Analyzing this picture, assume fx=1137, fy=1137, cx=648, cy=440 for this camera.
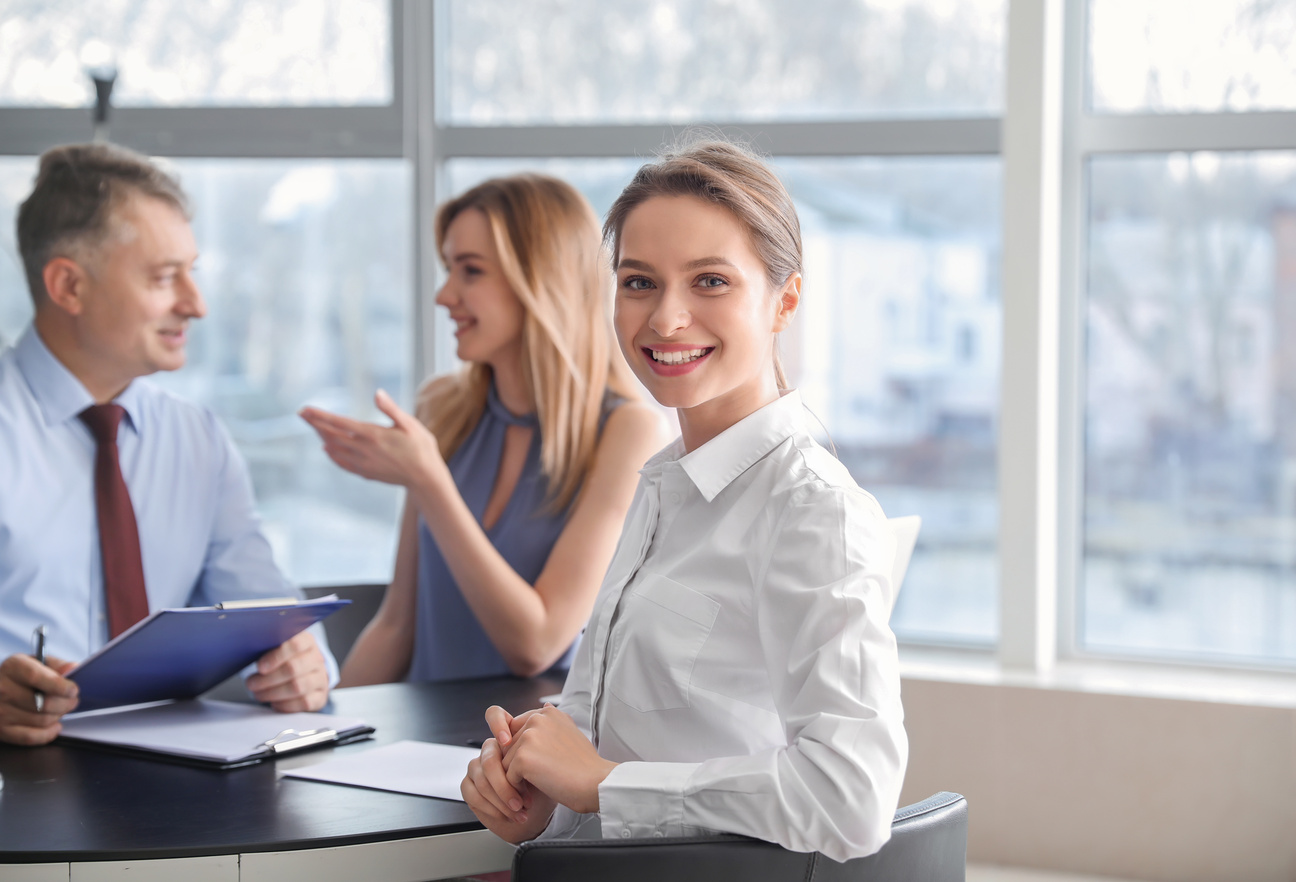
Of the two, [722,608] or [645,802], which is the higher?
[722,608]

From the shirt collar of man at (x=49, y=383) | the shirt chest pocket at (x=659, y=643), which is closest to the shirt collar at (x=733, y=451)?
the shirt chest pocket at (x=659, y=643)

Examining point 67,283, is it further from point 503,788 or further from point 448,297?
point 503,788

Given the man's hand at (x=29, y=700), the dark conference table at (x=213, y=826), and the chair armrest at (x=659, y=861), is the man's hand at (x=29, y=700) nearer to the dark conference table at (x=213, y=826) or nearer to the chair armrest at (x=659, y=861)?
the dark conference table at (x=213, y=826)

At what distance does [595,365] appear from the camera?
2285 mm

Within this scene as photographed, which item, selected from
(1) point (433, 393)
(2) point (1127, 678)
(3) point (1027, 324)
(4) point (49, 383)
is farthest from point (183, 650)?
(2) point (1127, 678)

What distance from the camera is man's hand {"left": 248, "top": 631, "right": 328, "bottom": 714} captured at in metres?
1.70

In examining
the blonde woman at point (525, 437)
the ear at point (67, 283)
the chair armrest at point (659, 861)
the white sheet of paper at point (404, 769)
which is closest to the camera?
the chair armrest at point (659, 861)

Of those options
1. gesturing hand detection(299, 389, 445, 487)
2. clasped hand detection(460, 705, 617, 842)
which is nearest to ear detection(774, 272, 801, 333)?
clasped hand detection(460, 705, 617, 842)

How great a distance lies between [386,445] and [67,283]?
2.12ft

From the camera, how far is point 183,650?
1.53 m

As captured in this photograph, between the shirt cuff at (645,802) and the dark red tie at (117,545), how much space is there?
120 cm

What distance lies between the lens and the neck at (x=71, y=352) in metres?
2.02

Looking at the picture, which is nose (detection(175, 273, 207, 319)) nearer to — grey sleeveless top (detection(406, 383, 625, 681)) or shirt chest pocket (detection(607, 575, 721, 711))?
grey sleeveless top (detection(406, 383, 625, 681))

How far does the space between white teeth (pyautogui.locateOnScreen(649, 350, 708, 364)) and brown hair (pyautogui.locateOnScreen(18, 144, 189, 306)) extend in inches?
49.2
